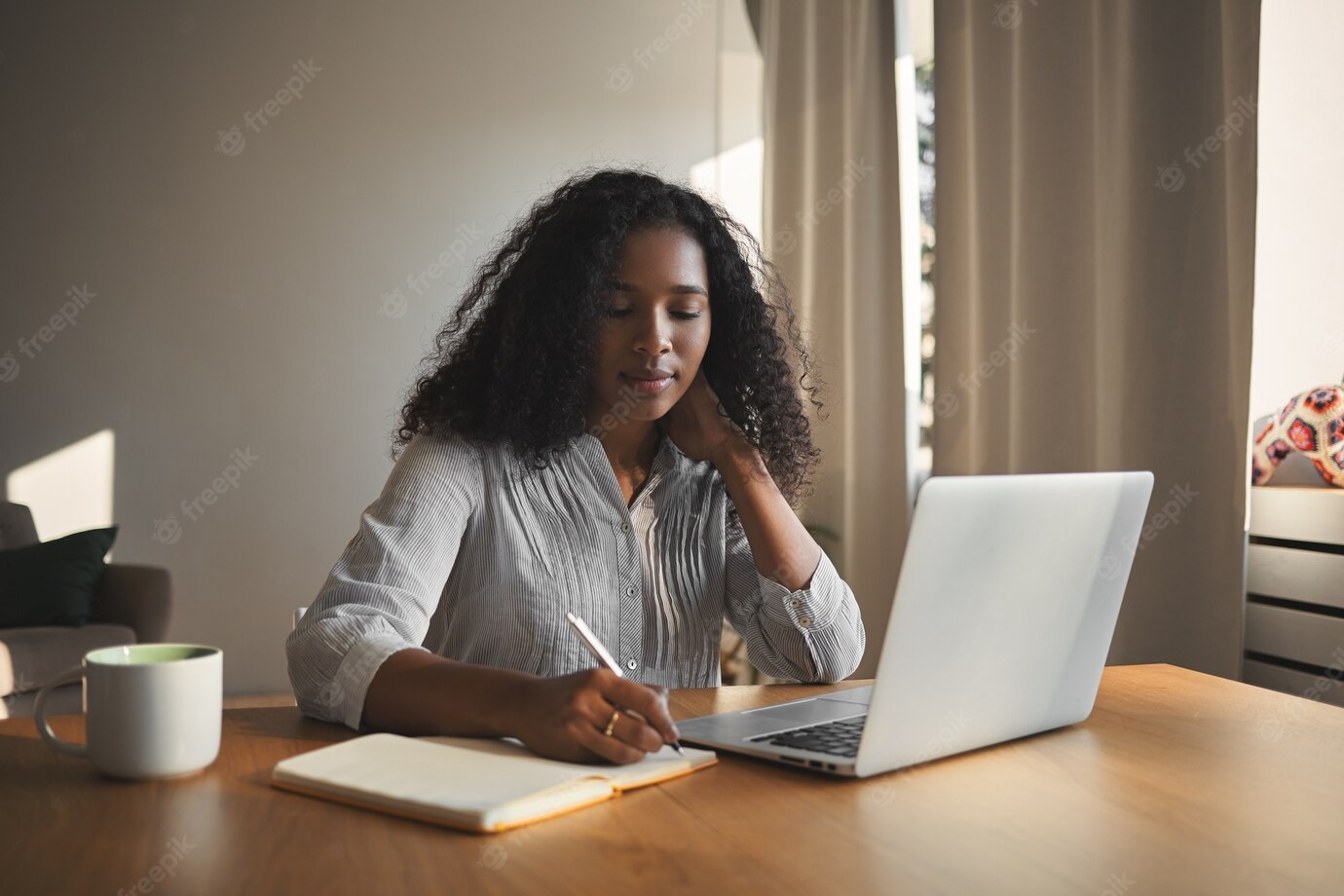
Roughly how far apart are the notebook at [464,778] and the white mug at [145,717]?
7cm

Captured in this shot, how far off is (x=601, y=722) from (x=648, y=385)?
570 mm

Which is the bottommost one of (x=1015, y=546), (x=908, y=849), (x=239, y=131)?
(x=908, y=849)

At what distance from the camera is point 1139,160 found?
2436 mm

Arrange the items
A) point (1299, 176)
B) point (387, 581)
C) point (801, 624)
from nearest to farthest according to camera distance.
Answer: point (387, 581) → point (801, 624) → point (1299, 176)

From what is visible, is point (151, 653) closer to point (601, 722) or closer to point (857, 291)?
point (601, 722)

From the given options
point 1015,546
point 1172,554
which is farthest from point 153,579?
point 1015,546

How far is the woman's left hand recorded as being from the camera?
1372mm

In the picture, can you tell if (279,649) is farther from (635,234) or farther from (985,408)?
(635,234)

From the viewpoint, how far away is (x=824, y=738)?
882 mm

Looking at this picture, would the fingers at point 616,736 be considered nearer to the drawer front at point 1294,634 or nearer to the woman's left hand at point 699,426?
the woman's left hand at point 699,426

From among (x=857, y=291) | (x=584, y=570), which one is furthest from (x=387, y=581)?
(x=857, y=291)

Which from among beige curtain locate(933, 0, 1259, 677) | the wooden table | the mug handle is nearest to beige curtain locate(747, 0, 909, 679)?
beige curtain locate(933, 0, 1259, 677)

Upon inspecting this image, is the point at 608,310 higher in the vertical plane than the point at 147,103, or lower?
lower

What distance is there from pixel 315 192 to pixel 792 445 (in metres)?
2.80
